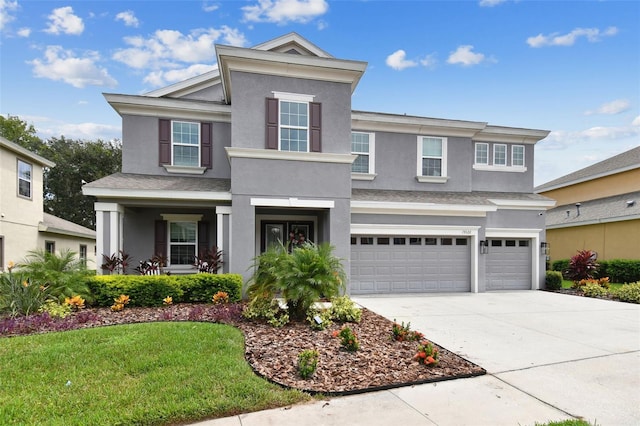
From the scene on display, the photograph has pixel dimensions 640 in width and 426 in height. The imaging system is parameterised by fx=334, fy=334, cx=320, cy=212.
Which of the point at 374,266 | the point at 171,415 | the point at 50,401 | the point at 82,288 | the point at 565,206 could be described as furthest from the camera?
the point at 565,206

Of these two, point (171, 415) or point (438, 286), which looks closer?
point (171, 415)

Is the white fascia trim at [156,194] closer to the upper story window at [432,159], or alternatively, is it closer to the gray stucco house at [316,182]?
the gray stucco house at [316,182]

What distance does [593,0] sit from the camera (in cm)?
995

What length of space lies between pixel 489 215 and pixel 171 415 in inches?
502

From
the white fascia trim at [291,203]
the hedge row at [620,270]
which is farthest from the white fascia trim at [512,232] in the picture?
the white fascia trim at [291,203]

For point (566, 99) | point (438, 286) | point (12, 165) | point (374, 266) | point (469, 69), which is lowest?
point (438, 286)

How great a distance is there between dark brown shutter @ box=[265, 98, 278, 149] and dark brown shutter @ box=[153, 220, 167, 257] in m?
4.86

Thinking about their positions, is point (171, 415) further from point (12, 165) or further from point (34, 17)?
point (12, 165)

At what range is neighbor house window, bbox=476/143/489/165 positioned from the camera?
14625 mm

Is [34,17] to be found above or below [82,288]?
above

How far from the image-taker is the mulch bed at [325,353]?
4387mm

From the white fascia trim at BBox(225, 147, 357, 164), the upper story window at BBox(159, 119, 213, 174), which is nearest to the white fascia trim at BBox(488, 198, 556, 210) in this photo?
the white fascia trim at BBox(225, 147, 357, 164)

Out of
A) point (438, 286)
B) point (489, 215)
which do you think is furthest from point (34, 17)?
point (489, 215)

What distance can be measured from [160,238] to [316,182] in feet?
19.3
